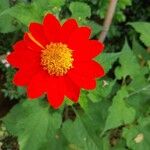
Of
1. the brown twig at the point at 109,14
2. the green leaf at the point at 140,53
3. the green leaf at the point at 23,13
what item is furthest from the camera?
the green leaf at the point at 140,53

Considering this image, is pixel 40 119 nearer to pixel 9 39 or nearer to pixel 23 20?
pixel 23 20

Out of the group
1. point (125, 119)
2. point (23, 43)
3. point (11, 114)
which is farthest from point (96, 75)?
point (11, 114)

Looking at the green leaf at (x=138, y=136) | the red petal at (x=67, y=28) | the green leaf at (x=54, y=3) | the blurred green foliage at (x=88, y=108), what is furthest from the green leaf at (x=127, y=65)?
the red petal at (x=67, y=28)

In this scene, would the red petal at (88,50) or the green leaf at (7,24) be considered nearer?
the red petal at (88,50)

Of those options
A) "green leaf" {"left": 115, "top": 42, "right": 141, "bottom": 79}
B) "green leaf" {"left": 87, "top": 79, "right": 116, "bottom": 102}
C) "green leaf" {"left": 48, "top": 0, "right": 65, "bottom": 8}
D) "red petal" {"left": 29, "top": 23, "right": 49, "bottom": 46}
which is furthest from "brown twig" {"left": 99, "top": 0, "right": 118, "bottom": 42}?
"red petal" {"left": 29, "top": 23, "right": 49, "bottom": 46}

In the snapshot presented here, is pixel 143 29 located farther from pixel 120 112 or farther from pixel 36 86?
pixel 36 86

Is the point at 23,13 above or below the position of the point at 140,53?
above

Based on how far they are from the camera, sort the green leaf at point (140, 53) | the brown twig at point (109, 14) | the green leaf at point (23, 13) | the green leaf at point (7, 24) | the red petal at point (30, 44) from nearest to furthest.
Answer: the red petal at point (30, 44)
the green leaf at point (23, 13)
the green leaf at point (7, 24)
the brown twig at point (109, 14)
the green leaf at point (140, 53)

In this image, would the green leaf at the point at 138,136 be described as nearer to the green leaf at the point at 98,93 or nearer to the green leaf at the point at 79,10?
the green leaf at the point at 98,93

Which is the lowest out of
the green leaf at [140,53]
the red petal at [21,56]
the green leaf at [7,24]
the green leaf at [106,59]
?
the green leaf at [140,53]

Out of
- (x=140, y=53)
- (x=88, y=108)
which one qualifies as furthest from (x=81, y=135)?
(x=140, y=53)
